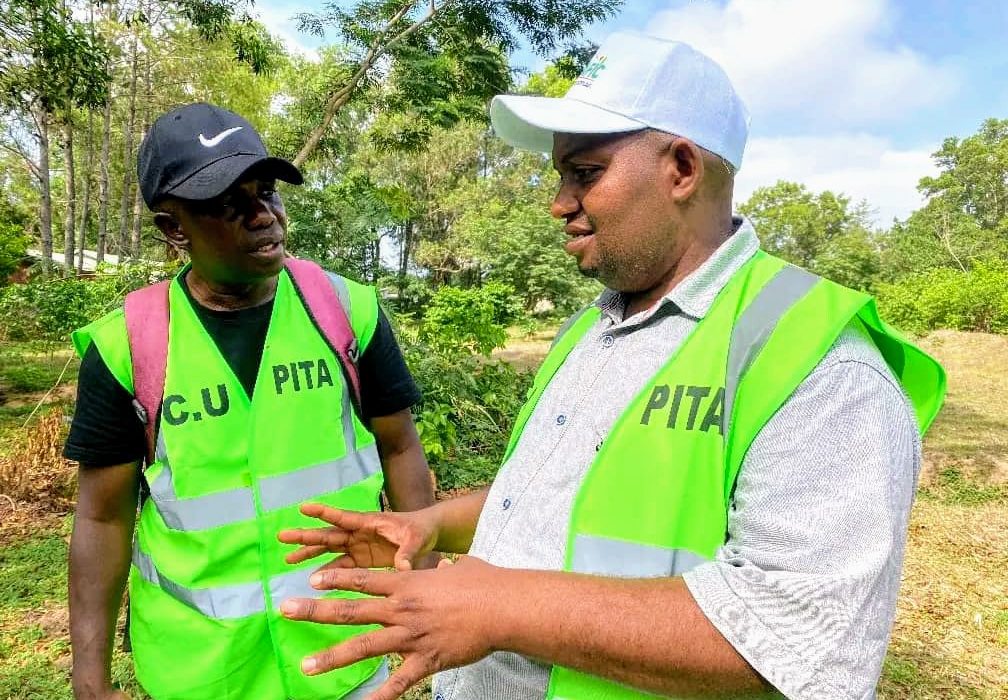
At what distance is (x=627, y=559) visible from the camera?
103 cm

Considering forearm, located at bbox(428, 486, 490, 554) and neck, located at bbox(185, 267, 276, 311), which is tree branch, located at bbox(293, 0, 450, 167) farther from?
forearm, located at bbox(428, 486, 490, 554)

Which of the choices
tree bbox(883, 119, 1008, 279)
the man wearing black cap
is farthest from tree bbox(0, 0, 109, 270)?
tree bbox(883, 119, 1008, 279)

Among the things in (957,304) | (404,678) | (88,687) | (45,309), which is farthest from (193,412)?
(957,304)

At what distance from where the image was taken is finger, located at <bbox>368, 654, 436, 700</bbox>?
33.2 inches

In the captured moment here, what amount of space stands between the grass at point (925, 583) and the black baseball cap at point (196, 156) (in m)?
2.73

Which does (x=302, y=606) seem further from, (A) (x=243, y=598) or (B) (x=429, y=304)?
(B) (x=429, y=304)

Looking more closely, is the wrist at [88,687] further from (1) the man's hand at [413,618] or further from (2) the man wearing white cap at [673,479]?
(1) the man's hand at [413,618]

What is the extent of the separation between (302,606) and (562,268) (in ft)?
→ 74.7

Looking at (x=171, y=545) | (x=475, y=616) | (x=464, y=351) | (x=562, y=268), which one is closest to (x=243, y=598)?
(x=171, y=545)

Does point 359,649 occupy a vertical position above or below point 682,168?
below

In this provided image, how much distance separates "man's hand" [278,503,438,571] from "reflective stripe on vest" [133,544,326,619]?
0.24 metres

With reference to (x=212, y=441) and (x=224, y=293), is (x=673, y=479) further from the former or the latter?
(x=224, y=293)

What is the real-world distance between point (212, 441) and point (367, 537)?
1.77 feet

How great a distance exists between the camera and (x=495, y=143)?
29.9m
